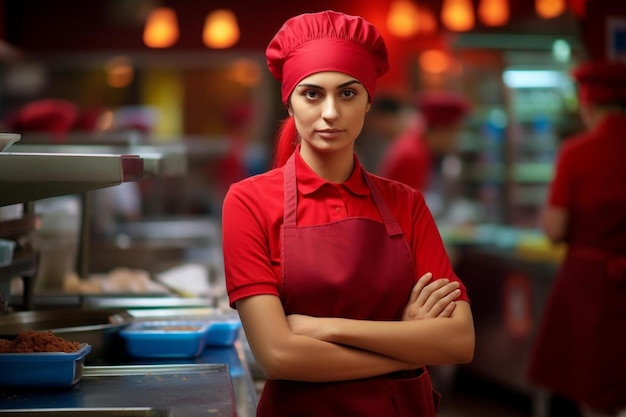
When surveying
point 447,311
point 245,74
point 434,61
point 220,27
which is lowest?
point 447,311

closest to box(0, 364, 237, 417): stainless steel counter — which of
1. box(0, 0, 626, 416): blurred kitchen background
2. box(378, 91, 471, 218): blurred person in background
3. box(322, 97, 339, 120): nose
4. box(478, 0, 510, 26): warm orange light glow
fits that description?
box(322, 97, 339, 120): nose

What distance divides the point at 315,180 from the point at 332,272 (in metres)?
0.23

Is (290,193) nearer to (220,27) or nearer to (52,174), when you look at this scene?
(52,174)

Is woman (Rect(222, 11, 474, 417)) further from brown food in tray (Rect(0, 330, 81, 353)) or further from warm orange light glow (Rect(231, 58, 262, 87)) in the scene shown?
warm orange light glow (Rect(231, 58, 262, 87))

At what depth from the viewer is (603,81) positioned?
200 inches

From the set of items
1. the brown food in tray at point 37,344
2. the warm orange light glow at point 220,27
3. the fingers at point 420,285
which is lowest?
the brown food in tray at point 37,344

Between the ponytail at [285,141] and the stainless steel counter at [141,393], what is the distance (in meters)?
0.54

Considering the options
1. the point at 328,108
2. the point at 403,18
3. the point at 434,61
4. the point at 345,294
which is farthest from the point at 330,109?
the point at 434,61

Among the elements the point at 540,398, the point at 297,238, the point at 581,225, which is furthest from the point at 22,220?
the point at 540,398

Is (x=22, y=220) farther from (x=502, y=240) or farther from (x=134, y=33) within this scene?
(x=134, y=33)

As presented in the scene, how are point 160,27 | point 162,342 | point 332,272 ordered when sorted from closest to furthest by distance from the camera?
point 332,272 < point 162,342 < point 160,27

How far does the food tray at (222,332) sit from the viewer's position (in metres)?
2.77

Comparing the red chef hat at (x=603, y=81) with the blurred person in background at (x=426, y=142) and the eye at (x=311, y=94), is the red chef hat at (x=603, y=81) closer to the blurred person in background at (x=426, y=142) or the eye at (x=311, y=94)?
the blurred person in background at (x=426, y=142)

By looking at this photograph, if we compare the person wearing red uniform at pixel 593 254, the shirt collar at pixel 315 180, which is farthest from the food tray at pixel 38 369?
the person wearing red uniform at pixel 593 254
